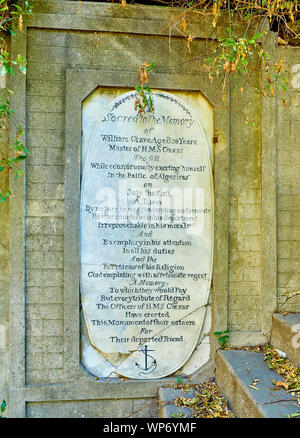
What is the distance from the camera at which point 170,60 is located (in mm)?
3031

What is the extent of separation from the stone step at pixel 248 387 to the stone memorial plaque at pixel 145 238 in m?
0.34

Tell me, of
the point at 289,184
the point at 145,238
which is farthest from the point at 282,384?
the point at 289,184

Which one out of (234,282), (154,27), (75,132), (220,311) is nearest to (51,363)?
(220,311)

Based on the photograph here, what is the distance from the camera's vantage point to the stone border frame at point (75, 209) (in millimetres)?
2873

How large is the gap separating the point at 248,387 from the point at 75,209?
194 cm

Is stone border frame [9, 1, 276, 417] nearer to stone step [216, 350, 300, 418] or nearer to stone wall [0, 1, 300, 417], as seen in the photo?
stone wall [0, 1, 300, 417]

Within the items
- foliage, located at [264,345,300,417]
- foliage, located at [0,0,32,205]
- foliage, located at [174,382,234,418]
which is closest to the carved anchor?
foliage, located at [174,382,234,418]

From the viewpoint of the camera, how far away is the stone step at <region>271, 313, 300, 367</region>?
2707mm

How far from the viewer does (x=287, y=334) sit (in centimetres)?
281

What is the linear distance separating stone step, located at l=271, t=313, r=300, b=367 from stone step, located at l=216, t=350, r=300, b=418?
197mm

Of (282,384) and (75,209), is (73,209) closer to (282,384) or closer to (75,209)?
(75,209)

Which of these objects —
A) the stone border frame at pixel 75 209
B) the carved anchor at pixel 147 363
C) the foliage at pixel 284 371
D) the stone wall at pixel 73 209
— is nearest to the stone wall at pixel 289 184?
the stone wall at pixel 73 209
